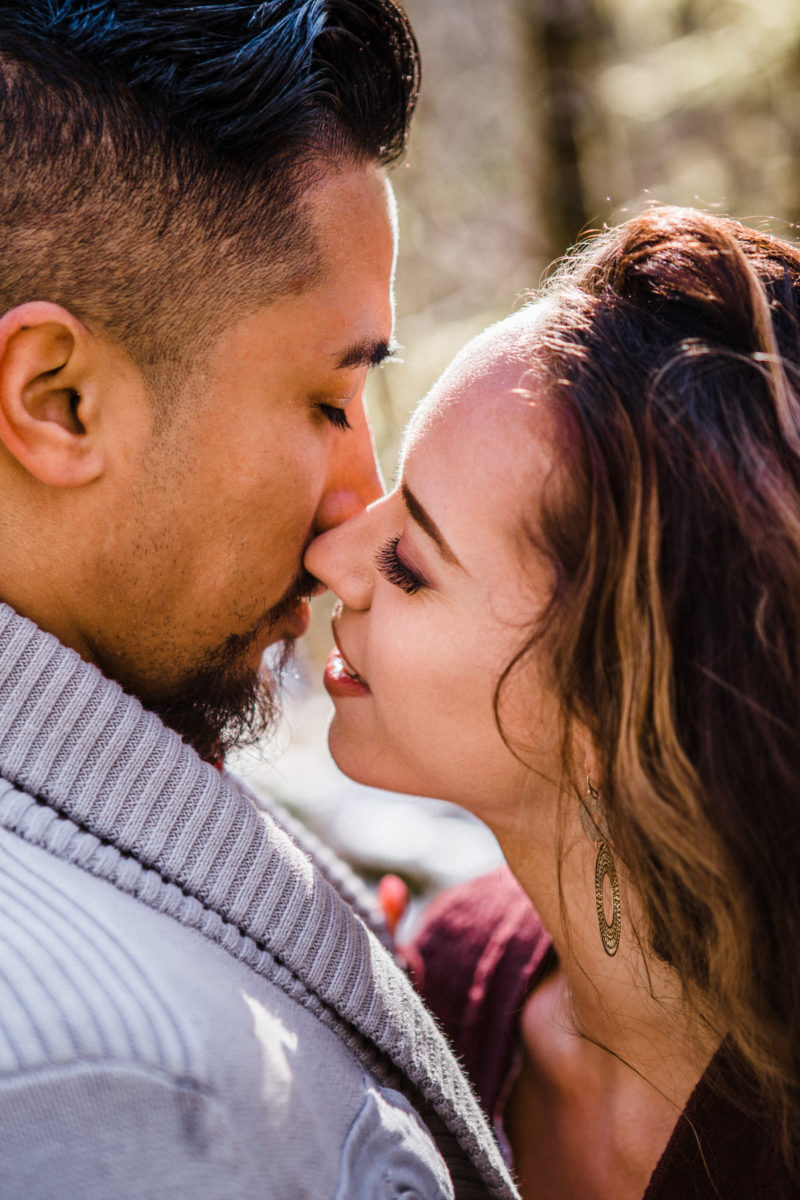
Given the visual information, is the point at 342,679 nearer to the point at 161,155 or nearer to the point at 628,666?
the point at 628,666

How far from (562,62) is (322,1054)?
5.58 meters

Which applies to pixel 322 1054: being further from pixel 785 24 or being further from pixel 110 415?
pixel 785 24

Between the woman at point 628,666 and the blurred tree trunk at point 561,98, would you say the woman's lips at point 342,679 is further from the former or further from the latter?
the blurred tree trunk at point 561,98

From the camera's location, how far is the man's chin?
1.98 meters

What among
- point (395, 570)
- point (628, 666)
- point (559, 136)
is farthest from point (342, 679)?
point (559, 136)

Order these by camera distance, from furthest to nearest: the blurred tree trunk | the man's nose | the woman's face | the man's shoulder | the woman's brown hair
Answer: the blurred tree trunk, the man's nose, the woman's face, the woman's brown hair, the man's shoulder

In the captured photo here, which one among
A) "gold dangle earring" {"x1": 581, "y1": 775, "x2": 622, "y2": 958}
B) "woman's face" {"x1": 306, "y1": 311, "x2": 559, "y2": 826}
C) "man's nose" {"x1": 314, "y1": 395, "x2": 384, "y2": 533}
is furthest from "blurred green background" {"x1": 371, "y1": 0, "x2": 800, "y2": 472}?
"gold dangle earring" {"x1": 581, "y1": 775, "x2": 622, "y2": 958}

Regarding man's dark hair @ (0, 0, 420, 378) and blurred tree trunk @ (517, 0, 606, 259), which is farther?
blurred tree trunk @ (517, 0, 606, 259)

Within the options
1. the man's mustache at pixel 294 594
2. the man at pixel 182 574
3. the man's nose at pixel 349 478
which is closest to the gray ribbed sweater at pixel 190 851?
the man at pixel 182 574

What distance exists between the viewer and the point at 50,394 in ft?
5.32

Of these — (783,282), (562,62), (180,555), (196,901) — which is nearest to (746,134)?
(562,62)

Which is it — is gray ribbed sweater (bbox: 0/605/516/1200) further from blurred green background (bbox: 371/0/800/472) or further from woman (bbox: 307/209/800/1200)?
blurred green background (bbox: 371/0/800/472)

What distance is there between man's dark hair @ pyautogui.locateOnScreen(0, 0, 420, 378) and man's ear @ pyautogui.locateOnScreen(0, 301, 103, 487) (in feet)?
0.20

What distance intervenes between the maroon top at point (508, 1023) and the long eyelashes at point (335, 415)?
1.17 metres
